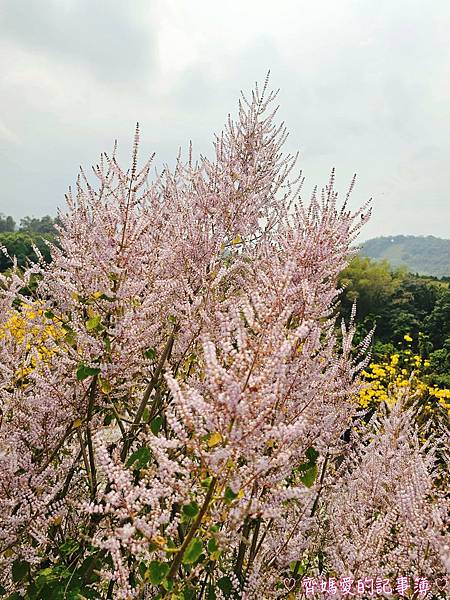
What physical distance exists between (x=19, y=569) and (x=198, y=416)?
211 cm

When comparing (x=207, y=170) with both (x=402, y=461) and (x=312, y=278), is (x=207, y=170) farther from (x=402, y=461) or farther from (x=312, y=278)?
(x=402, y=461)

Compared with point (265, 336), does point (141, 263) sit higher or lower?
higher

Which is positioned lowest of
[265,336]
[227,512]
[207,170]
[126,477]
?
[227,512]

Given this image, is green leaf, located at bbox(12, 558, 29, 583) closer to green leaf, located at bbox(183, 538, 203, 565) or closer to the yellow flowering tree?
green leaf, located at bbox(183, 538, 203, 565)

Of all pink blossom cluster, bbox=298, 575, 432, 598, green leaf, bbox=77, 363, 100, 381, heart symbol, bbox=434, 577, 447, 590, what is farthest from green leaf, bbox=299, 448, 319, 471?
green leaf, bbox=77, 363, 100, 381

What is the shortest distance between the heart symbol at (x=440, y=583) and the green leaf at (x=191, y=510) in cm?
180

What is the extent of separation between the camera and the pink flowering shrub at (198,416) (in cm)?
215

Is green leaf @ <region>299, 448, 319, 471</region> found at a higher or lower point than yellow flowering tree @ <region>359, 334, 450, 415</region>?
higher

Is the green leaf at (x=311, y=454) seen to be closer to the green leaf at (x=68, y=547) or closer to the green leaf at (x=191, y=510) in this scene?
the green leaf at (x=191, y=510)

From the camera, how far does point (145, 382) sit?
459cm

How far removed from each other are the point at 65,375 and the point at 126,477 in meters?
1.77

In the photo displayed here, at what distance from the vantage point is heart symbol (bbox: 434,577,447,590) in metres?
3.02

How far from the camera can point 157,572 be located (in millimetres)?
2111

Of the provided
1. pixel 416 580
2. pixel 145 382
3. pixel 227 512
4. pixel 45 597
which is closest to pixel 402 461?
pixel 416 580
